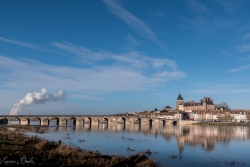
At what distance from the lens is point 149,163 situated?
773 inches

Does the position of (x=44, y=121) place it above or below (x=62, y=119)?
below

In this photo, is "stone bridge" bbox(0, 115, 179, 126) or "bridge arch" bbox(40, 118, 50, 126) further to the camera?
"bridge arch" bbox(40, 118, 50, 126)

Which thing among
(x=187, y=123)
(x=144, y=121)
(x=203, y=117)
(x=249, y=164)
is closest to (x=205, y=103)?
(x=203, y=117)

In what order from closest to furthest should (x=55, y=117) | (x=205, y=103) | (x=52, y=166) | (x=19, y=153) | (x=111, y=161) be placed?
1. (x=52, y=166)
2. (x=19, y=153)
3. (x=111, y=161)
4. (x=55, y=117)
5. (x=205, y=103)

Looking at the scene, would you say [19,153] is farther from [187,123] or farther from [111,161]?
[187,123]

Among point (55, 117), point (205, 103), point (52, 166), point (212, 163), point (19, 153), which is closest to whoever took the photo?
point (52, 166)

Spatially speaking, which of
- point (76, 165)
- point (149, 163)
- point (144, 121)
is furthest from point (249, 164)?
point (144, 121)

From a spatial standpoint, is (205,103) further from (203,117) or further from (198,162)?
(198,162)

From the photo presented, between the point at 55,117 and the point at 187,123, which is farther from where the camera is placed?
the point at 187,123

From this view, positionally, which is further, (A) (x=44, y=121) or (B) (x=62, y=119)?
(B) (x=62, y=119)

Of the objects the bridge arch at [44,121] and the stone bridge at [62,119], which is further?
the bridge arch at [44,121]

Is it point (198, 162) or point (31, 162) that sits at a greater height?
point (31, 162)

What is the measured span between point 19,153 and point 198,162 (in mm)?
16942

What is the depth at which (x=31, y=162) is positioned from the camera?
14.4 metres
